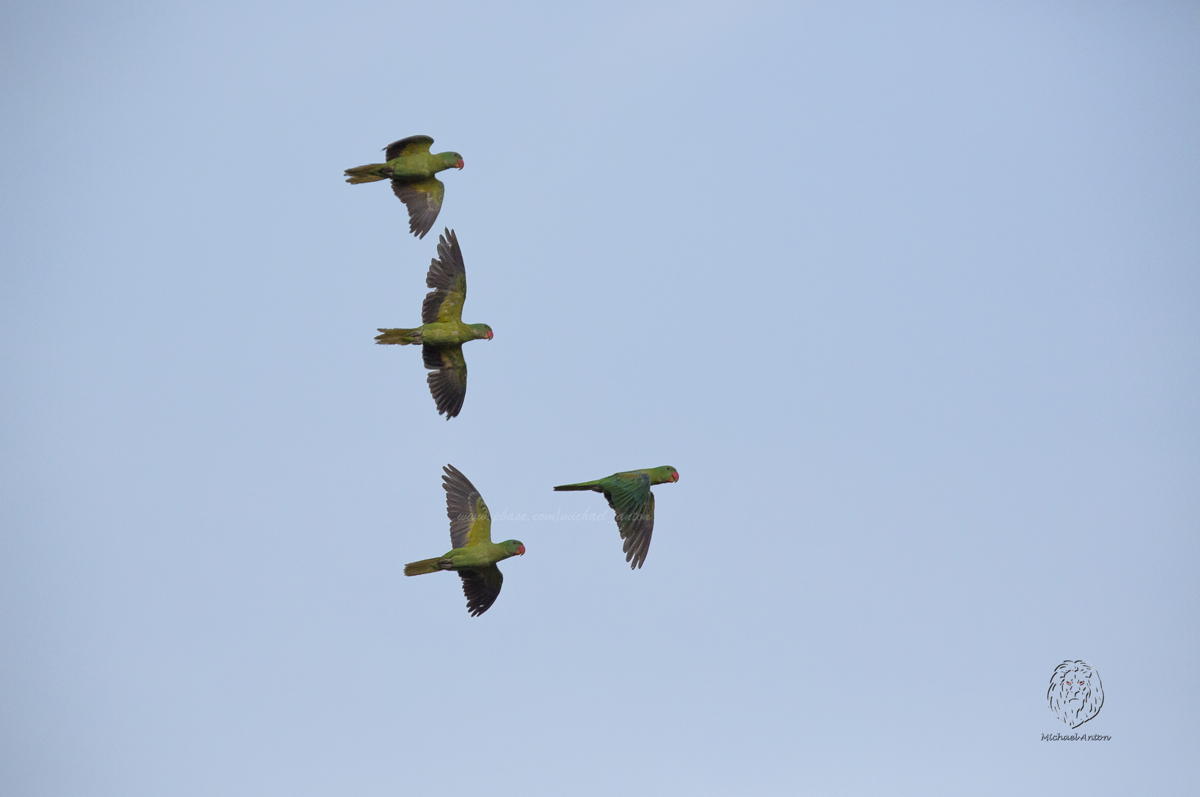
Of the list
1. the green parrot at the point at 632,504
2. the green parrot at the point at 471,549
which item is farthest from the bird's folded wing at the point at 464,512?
the green parrot at the point at 632,504

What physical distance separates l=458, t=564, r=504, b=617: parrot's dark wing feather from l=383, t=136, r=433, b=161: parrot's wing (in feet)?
31.9

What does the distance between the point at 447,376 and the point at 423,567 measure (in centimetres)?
492

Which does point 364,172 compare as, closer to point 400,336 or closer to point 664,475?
point 400,336

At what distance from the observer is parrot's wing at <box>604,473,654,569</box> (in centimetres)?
2648

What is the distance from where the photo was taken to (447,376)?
30797 millimetres

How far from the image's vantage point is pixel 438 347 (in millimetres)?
30422

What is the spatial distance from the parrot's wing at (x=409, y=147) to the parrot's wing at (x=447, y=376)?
4554 mm

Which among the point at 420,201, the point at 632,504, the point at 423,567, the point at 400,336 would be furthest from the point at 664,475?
the point at 420,201

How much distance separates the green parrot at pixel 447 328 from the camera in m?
30.3

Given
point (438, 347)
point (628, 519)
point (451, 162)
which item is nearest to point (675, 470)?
point (628, 519)

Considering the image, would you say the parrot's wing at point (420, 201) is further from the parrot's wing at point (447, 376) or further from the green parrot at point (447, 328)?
the parrot's wing at point (447, 376)

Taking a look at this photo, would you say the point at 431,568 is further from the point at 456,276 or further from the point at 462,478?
the point at 456,276

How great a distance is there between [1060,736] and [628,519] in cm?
1826

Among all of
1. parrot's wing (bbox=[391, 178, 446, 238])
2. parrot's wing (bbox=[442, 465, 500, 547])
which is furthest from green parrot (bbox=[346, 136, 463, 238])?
parrot's wing (bbox=[442, 465, 500, 547])
